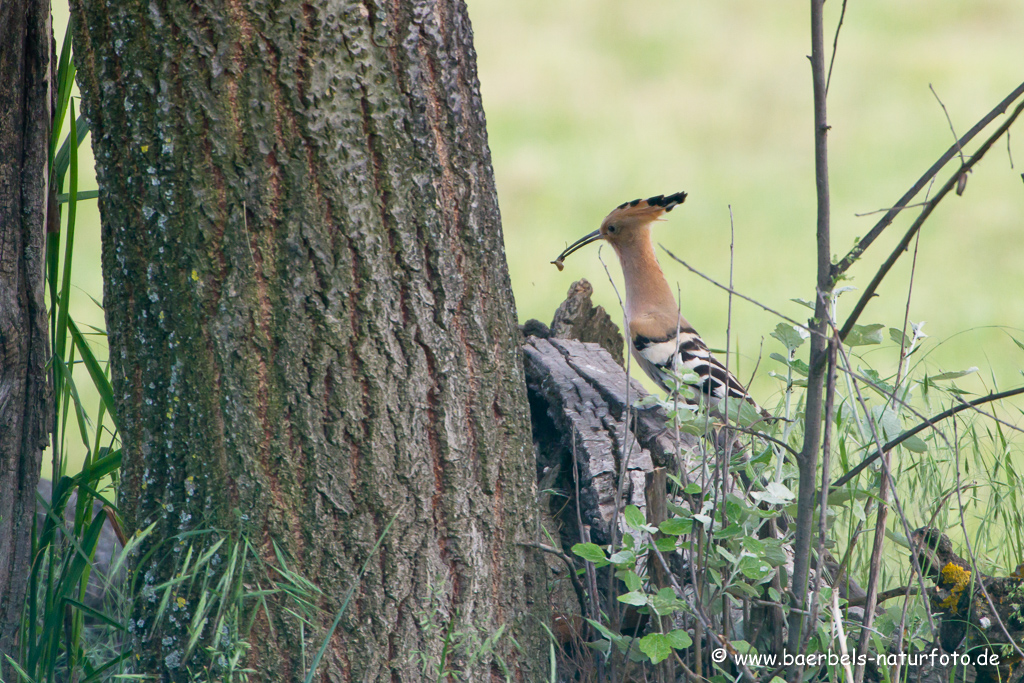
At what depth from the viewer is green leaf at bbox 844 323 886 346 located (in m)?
1.75

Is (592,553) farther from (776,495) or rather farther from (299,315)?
(299,315)

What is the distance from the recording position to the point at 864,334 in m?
1.77

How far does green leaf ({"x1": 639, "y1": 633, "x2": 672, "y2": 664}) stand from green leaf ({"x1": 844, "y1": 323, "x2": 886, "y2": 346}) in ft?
2.19

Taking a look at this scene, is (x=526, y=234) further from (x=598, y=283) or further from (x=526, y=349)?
(x=526, y=349)

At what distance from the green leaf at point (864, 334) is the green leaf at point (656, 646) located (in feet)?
2.19

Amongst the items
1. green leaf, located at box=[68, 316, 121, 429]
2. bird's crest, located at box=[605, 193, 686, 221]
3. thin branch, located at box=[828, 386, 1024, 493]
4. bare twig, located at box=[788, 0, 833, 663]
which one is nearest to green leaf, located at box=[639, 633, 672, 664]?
bare twig, located at box=[788, 0, 833, 663]

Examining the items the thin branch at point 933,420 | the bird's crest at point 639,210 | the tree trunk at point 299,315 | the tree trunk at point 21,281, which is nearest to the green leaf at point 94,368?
the tree trunk at point 21,281

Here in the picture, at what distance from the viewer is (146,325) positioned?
5.37ft

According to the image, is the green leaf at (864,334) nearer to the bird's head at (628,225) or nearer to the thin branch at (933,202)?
the thin branch at (933,202)

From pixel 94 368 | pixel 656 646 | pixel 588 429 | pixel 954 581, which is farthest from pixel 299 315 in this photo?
pixel 954 581

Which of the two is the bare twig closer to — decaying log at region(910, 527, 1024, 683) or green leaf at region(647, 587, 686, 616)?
green leaf at region(647, 587, 686, 616)

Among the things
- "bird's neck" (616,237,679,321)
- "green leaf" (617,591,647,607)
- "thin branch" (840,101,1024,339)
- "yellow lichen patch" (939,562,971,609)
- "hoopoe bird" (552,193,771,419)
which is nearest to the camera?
"thin branch" (840,101,1024,339)

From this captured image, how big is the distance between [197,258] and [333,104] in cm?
35

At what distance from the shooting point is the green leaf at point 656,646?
5.45ft
